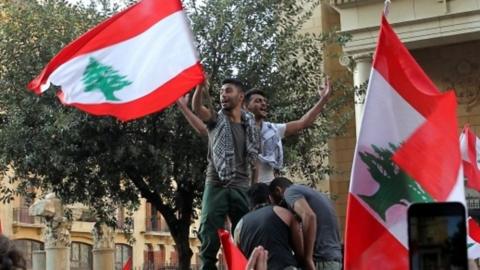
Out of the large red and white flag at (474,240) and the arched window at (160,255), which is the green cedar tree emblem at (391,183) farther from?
the arched window at (160,255)

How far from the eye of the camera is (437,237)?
2549 millimetres

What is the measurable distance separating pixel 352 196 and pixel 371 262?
330 millimetres

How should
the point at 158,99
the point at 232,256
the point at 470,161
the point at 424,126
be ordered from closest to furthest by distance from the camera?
the point at 424,126 → the point at 232,256 → the point at 158,99 → the point at 470,161

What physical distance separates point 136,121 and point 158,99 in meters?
8.09

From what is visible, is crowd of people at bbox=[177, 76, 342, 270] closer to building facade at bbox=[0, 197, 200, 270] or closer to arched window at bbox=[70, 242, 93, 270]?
building facade at bbox=[0, 197, 200, 270]

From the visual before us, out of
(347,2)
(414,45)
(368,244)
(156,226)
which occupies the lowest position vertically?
(368,244)

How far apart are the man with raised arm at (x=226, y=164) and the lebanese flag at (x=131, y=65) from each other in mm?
410

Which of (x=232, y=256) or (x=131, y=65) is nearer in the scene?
(x=232, y=256)

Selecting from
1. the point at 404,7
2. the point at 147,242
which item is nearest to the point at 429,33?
the point at 404,7

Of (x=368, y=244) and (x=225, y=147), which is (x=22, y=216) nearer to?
(x=225, y=147)

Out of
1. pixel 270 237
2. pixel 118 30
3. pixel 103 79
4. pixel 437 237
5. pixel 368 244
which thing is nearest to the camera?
pixel 437 237

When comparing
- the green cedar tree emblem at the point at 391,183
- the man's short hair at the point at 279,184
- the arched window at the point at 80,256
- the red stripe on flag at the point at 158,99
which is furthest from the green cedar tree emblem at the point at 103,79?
the arched window at the point at 80,256

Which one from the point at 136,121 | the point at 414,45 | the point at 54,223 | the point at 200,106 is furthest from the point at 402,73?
the point at 414,45

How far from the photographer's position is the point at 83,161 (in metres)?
14.4
